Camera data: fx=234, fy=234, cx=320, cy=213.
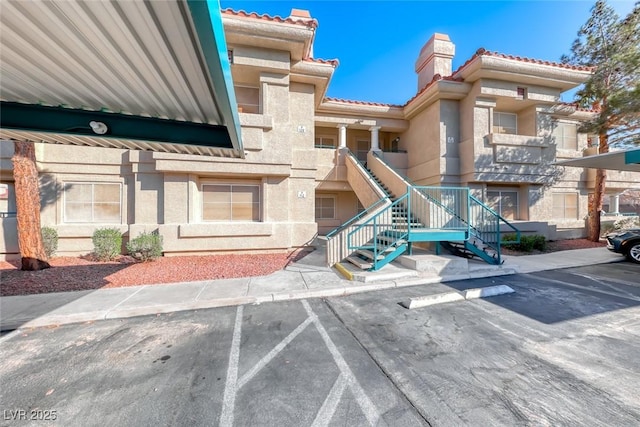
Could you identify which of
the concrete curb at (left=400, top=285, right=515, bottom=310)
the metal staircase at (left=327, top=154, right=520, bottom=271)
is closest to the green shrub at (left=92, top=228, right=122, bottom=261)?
the metal staircase at (left=327, top=154, right=520, bottom=271)

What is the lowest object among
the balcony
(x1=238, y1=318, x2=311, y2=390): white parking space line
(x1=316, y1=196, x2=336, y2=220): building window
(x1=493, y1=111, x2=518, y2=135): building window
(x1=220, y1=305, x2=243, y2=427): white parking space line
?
(x1=220, y1=305, x2=243, y2=427): white parking space line

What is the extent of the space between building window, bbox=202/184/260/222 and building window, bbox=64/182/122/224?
11.1 ft

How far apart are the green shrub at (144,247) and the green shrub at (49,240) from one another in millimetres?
2665

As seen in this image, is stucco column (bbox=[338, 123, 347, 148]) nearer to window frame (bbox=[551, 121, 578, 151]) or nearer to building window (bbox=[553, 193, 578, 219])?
window frame (bbox=[551, 121, 578, 151])

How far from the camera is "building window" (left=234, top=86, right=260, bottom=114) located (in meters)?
10.2

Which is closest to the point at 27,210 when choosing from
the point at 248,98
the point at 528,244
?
the point at 248,98

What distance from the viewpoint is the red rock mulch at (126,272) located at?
237 inches

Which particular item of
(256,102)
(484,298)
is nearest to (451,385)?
(484,298)

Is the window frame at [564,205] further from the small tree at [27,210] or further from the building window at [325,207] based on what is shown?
the small tree at [27,210]

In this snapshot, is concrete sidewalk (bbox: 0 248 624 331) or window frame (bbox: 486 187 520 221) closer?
concrete sidewalk (bbox: 0 248 624 331)

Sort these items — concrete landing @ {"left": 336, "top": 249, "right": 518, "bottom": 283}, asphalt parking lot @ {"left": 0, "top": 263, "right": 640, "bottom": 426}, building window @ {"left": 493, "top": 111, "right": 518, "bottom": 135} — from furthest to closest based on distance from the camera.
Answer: building window @ {"left": 493, "top": 111, "right": 518, "bottom": 135} < concrete landing @ {"left": 336, "top": 249, "right": 518, "bottom": 283} < asphalt parking lot @ {"left": 0, "top": 263, "right": 640, "bottom": 426}

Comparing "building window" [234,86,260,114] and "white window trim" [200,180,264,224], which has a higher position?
"building window" [234,86,260,114]

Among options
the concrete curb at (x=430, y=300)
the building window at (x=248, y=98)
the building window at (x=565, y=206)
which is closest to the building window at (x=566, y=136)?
the building window at (x=565, y=206)

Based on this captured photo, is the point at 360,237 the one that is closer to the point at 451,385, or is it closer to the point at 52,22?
the point at 451,385
